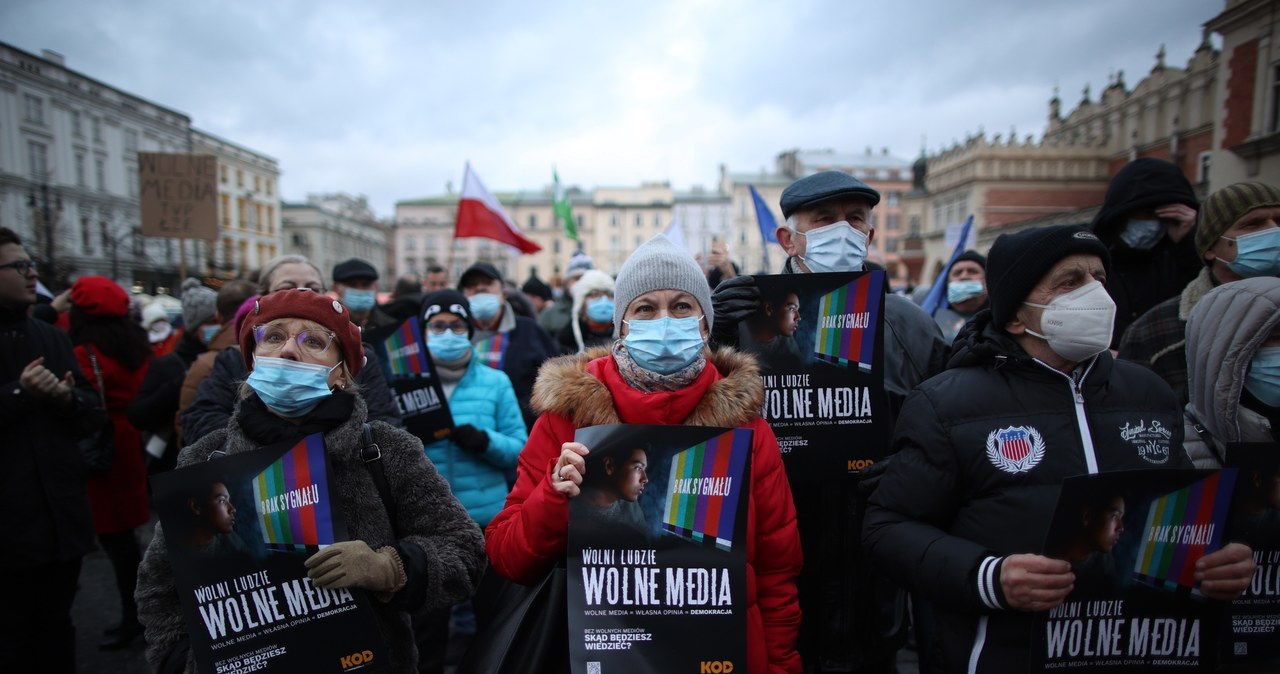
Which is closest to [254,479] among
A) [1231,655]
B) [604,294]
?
[1231,655]

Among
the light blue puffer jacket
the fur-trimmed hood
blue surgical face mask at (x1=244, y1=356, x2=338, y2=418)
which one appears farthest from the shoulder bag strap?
the light blue puffer jacket

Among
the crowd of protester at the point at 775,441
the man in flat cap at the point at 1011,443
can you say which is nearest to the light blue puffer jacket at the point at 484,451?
the crowd of protester at the point at 775,441

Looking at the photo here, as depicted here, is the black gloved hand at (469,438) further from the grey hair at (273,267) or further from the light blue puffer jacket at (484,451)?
the grey hair at (273,267)

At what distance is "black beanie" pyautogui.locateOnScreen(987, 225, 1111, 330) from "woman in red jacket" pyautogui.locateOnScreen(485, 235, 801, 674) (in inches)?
32.4

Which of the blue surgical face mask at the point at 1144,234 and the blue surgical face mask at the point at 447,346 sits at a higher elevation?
the blue surgical face mask at the point at 1144,234

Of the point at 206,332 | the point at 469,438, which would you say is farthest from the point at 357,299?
the point at 469,438

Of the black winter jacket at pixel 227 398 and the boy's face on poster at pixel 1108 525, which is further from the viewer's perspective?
the black winter jacket at pixel 227 398

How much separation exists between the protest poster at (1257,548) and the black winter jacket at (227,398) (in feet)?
10.2

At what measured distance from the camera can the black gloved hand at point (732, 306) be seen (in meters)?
2.51

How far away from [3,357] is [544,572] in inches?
137

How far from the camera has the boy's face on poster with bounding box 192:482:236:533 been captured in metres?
1.87

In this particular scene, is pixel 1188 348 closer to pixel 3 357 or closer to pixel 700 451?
pixel 700 451

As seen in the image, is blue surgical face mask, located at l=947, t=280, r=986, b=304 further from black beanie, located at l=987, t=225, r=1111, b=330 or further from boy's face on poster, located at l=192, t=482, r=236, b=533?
boy's face on poster, located at l=192, t=482, r=236, b=533

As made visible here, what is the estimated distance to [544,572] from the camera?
2.04 m
